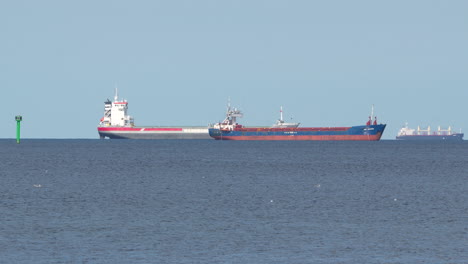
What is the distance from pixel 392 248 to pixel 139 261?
1065cm

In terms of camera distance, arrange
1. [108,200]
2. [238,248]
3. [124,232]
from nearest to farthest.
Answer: [238,248]
[124,232]
[108,200]

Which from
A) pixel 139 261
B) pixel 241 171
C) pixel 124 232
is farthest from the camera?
pixel 241 171

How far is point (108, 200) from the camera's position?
54438 millimetres

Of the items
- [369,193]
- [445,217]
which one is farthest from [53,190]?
[445,217]

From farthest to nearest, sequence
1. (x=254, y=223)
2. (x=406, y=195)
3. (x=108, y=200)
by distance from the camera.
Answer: (x=406, y=195) → (x=108, y=200) → (x=254, y=223)

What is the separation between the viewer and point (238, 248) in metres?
33.9

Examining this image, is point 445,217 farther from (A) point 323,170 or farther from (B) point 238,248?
(A) point 323,170

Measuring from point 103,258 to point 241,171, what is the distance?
203 feet

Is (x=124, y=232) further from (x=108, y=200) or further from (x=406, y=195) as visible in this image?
(x=406, y=195)

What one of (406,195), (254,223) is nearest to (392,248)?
(254,223)

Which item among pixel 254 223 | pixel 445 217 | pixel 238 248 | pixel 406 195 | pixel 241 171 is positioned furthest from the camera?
pixel 241 171

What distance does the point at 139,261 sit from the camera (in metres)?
31.1

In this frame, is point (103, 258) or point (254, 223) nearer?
point (103, 258)

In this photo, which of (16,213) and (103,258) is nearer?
(103,258)
